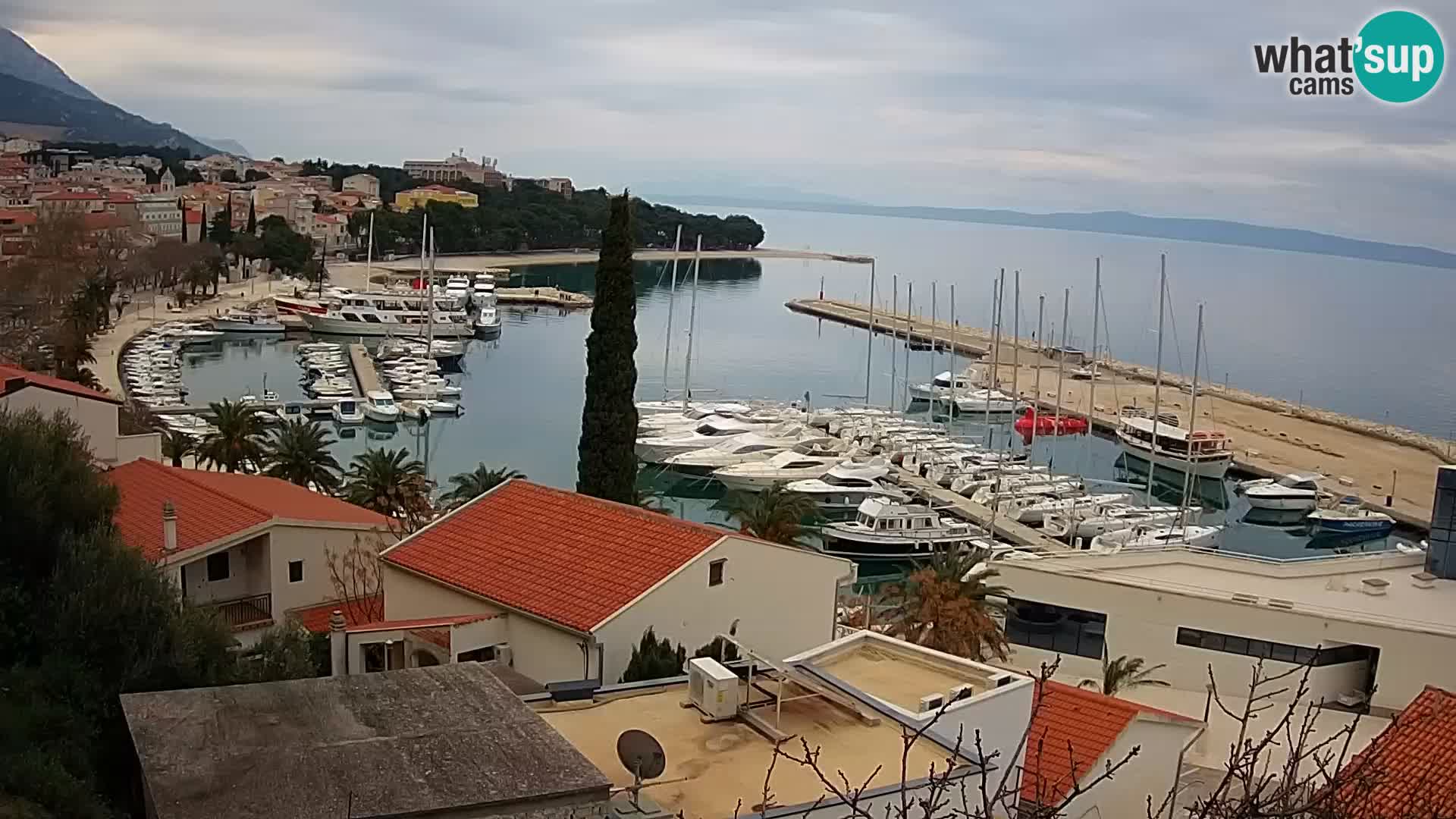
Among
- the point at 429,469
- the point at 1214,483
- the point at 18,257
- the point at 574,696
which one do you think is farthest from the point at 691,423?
the point at 18,257

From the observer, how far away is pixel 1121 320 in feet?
393

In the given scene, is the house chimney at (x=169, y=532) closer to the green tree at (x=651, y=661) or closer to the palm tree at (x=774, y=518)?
the green tree at (x=651, y=661)

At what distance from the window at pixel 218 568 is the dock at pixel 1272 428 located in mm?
30532

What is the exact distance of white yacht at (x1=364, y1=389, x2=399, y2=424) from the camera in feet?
134

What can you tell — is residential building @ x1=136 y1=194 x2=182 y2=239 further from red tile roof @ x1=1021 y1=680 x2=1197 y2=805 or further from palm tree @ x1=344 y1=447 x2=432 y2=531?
red tile roof @ x1=1021 y1=680 x2=1197 y2=805

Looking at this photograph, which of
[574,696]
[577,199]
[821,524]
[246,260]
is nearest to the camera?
[574,696]

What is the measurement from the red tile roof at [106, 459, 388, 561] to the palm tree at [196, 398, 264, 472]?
24.7 ft

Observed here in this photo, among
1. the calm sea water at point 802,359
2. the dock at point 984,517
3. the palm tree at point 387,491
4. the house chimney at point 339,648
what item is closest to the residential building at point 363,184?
the calm sea water at point 802,359

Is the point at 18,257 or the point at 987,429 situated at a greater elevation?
the point at 18,257

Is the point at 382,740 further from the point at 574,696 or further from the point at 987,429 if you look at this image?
the point at 987,429

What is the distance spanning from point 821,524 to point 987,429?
11.0 m

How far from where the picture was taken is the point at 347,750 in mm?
5754

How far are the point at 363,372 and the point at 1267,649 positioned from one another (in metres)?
41.0

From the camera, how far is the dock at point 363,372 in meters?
46.1
